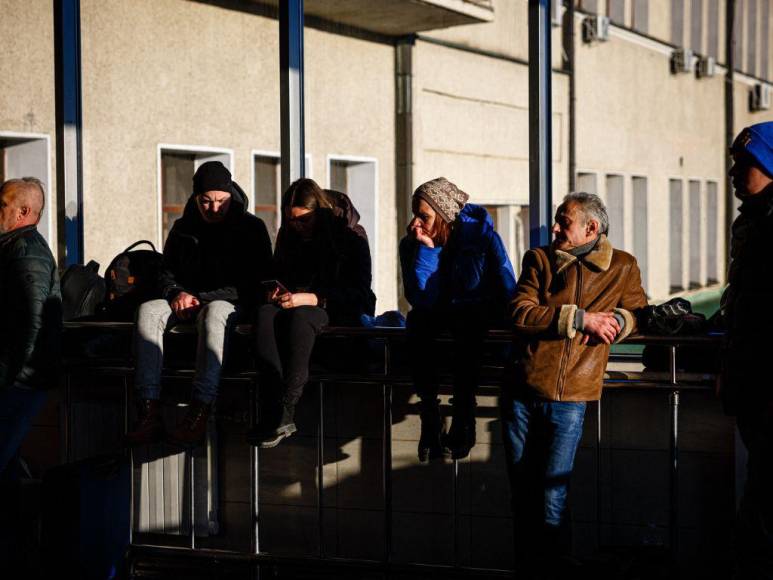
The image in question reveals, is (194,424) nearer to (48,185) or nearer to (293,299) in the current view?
(293,299)

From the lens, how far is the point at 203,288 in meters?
6.59

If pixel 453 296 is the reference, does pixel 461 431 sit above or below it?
below

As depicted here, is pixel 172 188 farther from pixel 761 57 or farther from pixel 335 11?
pixel 761 57

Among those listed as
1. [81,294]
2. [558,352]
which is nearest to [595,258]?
[558,352]

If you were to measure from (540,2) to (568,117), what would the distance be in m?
10.5

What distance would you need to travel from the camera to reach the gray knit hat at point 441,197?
5758 mm

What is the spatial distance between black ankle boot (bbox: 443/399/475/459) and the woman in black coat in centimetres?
73

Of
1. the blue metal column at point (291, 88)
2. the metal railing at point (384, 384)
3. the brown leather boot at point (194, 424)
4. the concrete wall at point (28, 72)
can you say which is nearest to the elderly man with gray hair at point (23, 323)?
the metal railing at point (384, 384)

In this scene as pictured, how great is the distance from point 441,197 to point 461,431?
106cm

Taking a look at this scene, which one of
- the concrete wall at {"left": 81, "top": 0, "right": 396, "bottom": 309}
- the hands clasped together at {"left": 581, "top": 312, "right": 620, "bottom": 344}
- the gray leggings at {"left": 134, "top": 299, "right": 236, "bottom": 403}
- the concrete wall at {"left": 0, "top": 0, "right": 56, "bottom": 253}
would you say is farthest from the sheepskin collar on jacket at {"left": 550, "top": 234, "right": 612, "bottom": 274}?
the concrete wall at {"left": 81, "top": 0, "right": 396, "bottom": 309}

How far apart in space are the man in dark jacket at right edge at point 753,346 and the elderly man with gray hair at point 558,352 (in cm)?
Result: 92

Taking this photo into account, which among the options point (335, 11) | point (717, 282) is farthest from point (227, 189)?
point (717, 282)

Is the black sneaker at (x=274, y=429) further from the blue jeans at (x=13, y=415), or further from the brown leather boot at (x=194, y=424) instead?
the blue jeans at (x=13, y=415)

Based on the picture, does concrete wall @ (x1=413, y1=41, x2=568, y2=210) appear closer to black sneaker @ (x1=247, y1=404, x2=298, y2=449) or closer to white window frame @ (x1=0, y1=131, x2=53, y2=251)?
white window frame @ (x1=0, y1=131, x2=53, y2=251)
